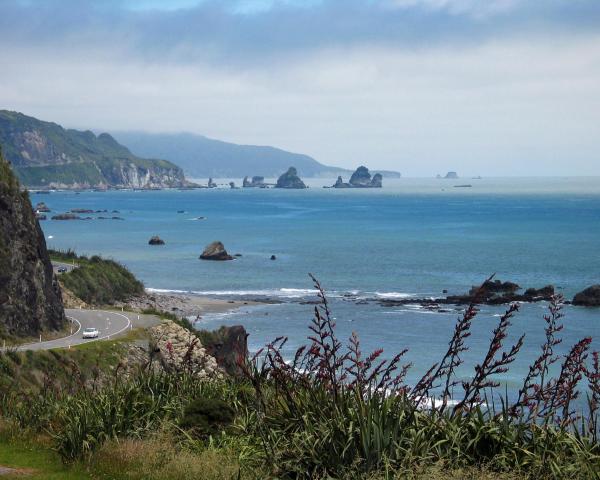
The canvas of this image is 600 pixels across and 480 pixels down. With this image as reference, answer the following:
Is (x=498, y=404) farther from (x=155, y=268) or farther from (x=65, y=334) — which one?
(x=155, y=268)

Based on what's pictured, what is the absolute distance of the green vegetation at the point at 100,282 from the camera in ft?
218

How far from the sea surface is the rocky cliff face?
13.3 metres

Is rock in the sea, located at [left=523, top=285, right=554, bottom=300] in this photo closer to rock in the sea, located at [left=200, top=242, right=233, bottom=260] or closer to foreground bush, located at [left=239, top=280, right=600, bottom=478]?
rock in the sea, located at [left=200, top=242, right=233, bottom=260]

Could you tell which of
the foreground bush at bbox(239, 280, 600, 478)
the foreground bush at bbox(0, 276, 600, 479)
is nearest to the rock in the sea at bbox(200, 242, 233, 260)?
the foreground bush at bbox(0, 276, 600, 479)

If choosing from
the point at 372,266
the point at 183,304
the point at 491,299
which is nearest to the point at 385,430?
the point at 183,304

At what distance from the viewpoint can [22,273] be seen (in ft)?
162

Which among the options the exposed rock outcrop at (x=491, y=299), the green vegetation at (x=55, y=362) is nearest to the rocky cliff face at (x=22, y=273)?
the green vegetation at (x=55, y=362)

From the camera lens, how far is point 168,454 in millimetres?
12359

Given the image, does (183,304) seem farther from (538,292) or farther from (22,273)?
(538,292)

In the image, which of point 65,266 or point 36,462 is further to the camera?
point 65,266

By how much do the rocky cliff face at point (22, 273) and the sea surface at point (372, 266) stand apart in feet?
43.7

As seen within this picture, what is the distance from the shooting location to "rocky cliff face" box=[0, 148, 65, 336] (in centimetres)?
4706

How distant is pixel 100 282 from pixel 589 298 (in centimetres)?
4046

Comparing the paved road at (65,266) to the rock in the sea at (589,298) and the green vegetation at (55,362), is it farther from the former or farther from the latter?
the rock in the sea at (589,298)
